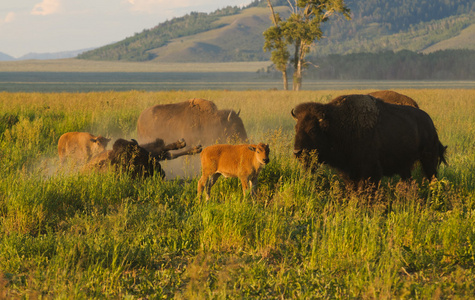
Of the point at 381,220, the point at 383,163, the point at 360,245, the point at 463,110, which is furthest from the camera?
the point at 463,110

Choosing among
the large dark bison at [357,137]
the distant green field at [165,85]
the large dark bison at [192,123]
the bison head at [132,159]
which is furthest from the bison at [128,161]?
the distant green field at [165,85]

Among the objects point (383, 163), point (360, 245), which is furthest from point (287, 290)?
point (383, 163)

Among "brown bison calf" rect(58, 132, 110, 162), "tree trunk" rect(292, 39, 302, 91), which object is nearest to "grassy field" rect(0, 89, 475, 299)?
"brown bison calf" rect(58, 132, 110, 162)

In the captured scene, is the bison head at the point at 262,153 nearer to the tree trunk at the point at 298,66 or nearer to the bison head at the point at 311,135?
the bison head at the point at 311,135

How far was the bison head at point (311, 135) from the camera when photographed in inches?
266

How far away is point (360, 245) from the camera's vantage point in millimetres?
5051

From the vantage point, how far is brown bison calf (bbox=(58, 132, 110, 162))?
10289 millimetres

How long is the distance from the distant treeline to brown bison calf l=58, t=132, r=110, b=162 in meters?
136

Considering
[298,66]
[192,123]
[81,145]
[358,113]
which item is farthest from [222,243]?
[298,66]

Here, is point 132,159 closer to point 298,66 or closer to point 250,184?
point 250,184

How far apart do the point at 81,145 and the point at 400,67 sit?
151793 millimetres

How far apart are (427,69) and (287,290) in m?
156

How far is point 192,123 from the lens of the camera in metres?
11.0

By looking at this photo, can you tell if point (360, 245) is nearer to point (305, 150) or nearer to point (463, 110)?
point (305, 150)
